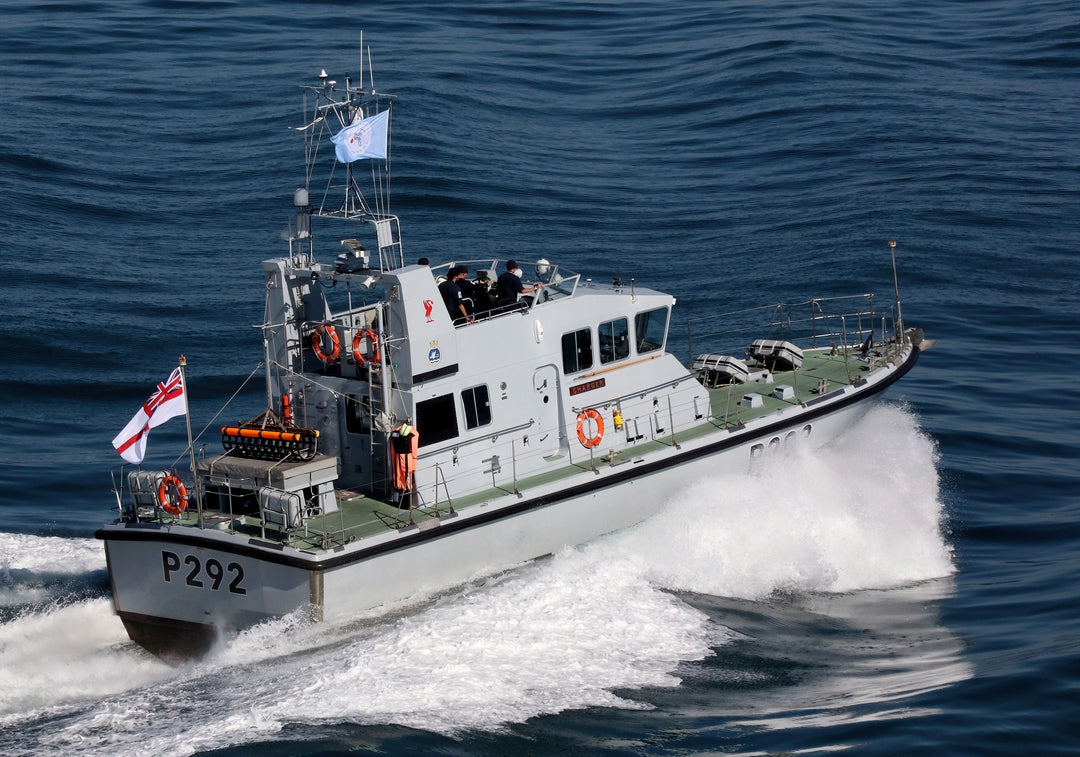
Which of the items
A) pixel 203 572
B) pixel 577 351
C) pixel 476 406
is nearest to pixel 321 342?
pixel 476 406

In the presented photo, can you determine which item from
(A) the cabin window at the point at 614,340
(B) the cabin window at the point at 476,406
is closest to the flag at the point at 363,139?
(B) the cabin window at the point at 476,406

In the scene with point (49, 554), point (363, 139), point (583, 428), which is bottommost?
point (49, 554)

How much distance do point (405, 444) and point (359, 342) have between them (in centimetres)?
131

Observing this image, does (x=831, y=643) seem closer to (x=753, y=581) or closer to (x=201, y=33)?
(x=753, y=581)

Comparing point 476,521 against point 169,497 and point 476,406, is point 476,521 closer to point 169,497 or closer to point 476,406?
point 476,406

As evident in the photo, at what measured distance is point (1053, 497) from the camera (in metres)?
18.3

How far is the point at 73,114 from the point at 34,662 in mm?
23499

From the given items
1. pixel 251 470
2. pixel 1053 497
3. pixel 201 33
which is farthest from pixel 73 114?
pixel 1053 497

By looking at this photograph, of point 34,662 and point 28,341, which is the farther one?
point 28,341

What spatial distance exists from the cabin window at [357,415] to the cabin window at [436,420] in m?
0.57

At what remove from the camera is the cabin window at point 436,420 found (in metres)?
15.0

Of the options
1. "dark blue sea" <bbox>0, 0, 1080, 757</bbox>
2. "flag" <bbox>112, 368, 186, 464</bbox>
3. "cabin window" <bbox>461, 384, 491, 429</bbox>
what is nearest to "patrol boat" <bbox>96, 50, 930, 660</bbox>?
"cabin window" <bbox>461, 384, 491, 429</bbox>

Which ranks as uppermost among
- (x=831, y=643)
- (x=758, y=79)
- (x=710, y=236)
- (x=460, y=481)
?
(x=758, y=79)

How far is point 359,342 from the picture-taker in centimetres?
1496
